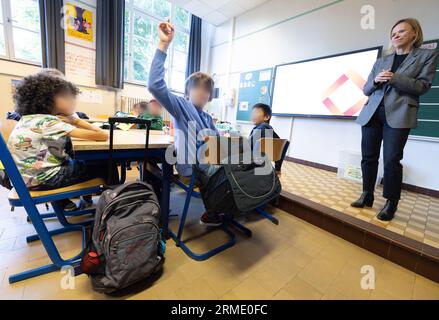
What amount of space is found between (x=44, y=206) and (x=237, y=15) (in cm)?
471

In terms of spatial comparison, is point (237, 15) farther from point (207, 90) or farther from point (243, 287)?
point (243, 287)

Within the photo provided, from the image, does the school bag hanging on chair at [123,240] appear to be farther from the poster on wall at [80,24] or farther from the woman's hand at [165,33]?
the poster on wall at [80,24]

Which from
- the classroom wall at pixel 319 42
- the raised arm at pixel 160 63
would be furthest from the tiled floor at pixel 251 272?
the classroom wall at pixel 319 42

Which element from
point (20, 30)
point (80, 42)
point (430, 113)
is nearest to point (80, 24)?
point (80, 42)

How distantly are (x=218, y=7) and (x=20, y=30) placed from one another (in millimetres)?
3407

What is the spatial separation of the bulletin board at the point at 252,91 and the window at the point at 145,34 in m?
1.84

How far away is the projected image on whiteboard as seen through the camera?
2564 millimetres

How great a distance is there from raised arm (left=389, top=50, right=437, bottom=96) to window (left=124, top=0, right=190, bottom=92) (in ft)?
12.3

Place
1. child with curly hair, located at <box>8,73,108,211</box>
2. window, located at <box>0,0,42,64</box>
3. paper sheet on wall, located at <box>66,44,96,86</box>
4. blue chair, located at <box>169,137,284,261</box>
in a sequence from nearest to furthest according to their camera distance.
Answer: child with curly hair, located at <box>8,73,108,211</box>
blue chair, located at <box>169,137,284,261</box>
window, located at <box>0,0,42,64</box>
paper sheet on wall, located at <box>66,44,96,86</box>

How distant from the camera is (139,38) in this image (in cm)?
414

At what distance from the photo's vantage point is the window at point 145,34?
4012 mm

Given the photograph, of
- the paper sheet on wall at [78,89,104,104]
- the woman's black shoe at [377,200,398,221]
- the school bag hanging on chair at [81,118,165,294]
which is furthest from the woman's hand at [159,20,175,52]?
the paper sheet on wall at [78,89,104,104]

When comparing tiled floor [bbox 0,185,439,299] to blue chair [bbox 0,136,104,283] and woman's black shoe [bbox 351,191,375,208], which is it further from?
woman's black shoe [bbox 351,191,375,208]

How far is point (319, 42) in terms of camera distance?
298 cm
